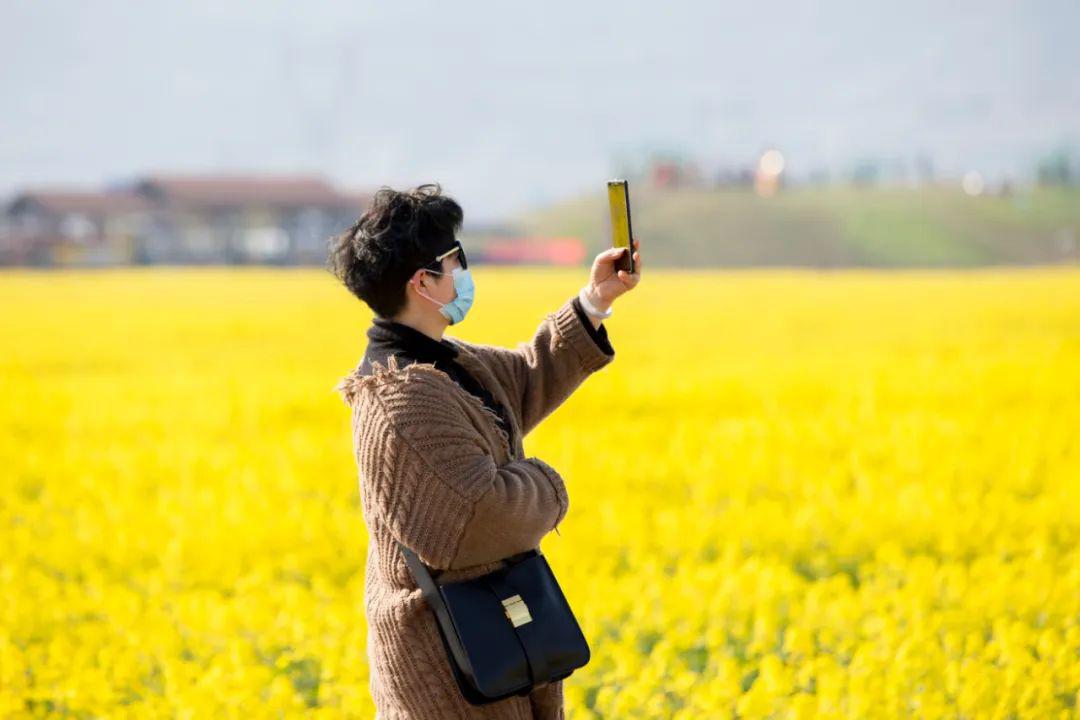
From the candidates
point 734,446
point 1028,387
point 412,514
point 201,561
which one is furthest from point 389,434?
point 1028,387

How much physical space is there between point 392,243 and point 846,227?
34.7 m

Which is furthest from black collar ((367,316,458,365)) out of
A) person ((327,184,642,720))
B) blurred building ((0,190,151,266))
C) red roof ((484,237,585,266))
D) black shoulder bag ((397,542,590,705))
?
red roof ((484,237,585,266))

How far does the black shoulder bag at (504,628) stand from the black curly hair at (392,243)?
511 millimetres

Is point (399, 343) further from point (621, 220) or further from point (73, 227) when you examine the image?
point (73, 227)

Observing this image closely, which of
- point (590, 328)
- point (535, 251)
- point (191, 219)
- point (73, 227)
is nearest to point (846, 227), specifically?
point (535, 251)

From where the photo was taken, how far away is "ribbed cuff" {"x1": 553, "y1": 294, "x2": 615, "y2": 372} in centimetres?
296

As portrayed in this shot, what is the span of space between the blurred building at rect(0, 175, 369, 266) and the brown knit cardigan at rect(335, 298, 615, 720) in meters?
29.1

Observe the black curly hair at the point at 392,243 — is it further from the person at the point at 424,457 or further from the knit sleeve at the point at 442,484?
the knit sleeve at the point at 442,484

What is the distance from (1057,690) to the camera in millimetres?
4047

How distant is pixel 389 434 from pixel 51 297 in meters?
17.0

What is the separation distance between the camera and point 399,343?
266cm

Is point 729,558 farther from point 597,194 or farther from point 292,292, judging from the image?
point 597,194

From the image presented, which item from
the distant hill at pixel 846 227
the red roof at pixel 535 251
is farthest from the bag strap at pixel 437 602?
the red roof at pixel 535 251

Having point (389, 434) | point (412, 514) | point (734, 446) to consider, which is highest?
point (389, 434)
